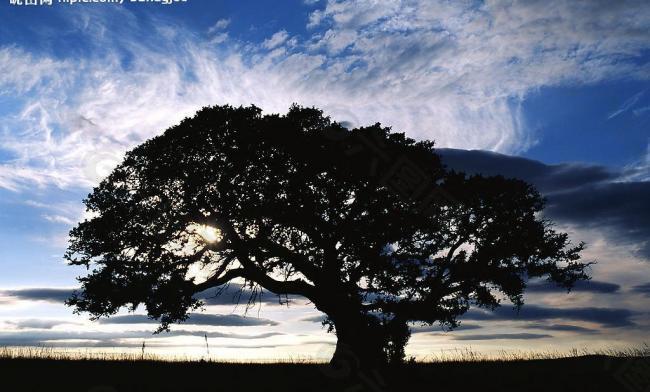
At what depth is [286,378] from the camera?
76.9 ft

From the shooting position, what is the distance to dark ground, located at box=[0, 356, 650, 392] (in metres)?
19.8

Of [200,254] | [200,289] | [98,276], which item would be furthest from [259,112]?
[98,276]

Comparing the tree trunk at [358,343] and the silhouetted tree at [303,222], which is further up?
the silhouetted tree at [303,222]

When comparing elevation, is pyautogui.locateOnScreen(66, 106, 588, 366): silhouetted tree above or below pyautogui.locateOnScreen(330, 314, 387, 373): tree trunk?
above

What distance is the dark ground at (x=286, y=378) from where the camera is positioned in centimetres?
1978

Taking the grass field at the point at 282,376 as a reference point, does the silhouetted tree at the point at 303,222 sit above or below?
above

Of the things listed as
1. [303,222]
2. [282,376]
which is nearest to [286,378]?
[282,376]

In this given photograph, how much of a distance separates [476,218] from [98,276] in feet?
61.3

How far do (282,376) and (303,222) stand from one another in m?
6.82

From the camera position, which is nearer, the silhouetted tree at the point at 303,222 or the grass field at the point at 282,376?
the grass field at the point at 282,376

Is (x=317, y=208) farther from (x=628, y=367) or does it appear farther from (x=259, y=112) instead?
(x=628, y=367)

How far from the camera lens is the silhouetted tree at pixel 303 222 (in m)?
25.8

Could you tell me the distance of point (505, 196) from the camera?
92.1 feet

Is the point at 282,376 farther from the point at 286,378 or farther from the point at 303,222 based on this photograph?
the point at 303,222
